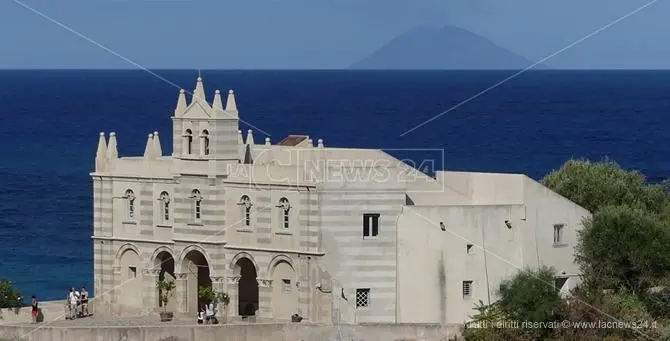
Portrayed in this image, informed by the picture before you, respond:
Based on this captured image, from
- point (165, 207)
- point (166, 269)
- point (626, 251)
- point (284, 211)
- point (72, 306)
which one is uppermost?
point (165, 207)

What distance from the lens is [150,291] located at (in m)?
61.8

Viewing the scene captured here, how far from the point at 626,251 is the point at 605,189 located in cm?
794

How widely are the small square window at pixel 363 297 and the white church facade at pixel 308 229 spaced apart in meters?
0.03

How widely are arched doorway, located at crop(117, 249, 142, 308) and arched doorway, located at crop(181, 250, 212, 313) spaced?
1815mm

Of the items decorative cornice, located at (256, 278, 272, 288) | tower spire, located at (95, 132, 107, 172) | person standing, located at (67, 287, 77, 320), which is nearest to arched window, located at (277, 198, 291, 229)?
decorative cornice, located at (256, 278, 272, 288)

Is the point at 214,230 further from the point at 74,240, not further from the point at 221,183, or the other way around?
the point at 74,240

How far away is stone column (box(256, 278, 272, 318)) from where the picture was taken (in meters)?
58.8

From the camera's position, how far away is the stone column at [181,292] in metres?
61.0

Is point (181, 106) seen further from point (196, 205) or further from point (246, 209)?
point (246, 209)

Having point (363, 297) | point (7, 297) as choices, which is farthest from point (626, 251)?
point (7, 297)

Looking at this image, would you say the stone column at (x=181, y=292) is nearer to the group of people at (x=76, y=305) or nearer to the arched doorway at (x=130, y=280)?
the arched doorway at (x=130, y=280)

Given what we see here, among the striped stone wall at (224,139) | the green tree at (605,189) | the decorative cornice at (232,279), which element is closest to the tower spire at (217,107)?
the striped stone wall at (224,139)

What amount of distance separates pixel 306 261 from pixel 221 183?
401cm

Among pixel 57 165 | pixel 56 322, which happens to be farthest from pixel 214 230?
pixel 57 165
